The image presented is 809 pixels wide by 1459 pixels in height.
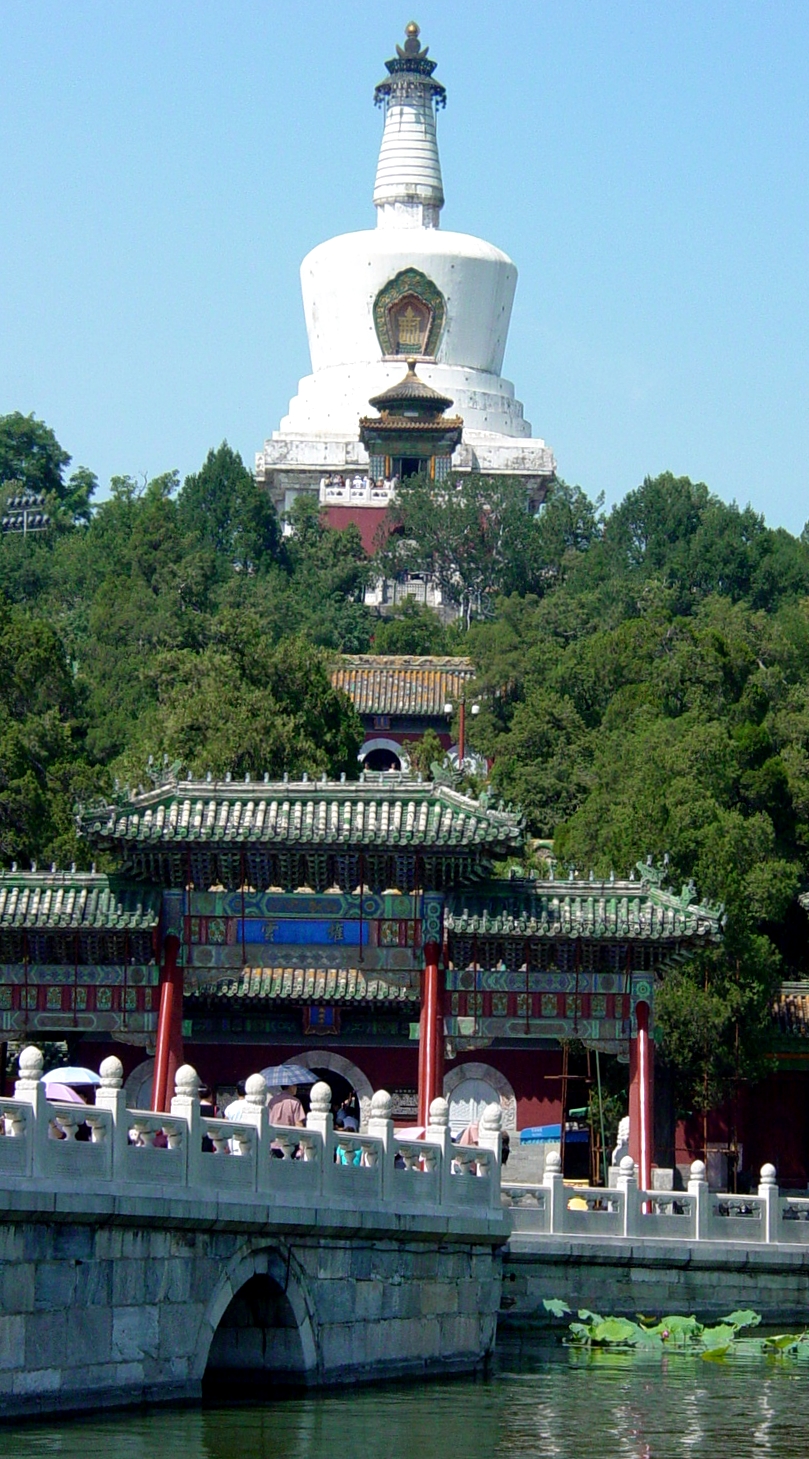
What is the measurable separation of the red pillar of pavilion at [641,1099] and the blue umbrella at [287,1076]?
3729mm

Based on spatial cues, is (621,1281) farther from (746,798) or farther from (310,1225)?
(746,798)

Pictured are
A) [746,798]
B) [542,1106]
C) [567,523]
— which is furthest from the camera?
[567,523]

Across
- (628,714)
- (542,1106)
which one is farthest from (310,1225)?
(628,714)

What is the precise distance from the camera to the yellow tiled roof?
62.5 meters

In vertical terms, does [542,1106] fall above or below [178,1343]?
above

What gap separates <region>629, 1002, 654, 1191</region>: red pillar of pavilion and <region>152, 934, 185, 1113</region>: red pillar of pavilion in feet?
17.0

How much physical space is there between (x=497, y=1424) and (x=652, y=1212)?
7.42 metres

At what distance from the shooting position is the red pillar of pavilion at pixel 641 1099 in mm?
31516

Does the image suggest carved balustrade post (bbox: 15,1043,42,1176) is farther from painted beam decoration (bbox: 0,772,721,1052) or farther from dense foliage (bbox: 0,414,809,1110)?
dense foliage (bbox: 0,414,809,1110)

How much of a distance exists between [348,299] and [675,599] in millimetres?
24426

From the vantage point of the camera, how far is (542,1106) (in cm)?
3600

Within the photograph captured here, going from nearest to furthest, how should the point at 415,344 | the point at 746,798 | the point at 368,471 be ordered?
1. the point at 746,798
2. the point at 368,471
3. the point at 415,344

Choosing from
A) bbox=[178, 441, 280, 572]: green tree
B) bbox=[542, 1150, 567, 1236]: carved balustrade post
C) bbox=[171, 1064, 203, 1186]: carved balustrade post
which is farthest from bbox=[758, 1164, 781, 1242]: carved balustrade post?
bbox=[178, 441, 280, 572]: green tree

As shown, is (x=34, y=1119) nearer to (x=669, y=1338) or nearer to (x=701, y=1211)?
(x=669, y=1338)
